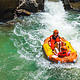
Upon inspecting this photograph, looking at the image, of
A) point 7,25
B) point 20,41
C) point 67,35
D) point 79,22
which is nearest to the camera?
point 20,41

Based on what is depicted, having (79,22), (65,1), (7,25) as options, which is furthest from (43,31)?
(65,1)

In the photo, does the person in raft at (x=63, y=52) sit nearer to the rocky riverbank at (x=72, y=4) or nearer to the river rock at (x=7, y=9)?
the river rock at (x=7, y=9)

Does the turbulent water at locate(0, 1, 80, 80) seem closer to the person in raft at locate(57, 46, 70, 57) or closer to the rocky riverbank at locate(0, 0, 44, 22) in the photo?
the person in raft at locate(57, 46, 70, 57)

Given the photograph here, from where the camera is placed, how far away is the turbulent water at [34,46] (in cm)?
591

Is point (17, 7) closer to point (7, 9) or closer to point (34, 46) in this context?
point (7, 9)

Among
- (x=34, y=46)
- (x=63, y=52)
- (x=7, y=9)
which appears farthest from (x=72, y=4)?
(x=63, y=52)

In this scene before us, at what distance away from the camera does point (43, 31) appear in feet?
32.7

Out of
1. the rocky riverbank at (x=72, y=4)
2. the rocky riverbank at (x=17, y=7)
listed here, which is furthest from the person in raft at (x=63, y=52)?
the rocky riverbank at (x=72, y=4)

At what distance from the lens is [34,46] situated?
26.2ft

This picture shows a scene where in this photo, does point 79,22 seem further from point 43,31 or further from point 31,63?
point 31,63

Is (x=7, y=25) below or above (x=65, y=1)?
below

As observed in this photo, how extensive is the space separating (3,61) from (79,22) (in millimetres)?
7650

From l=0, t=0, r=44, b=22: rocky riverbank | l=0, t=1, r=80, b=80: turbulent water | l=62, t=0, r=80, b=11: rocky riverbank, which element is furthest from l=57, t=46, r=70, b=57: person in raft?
l=62, t=0, r=80, b=11: rocky riverbank

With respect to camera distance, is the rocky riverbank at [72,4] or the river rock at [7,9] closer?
the river rock at [7,9]
